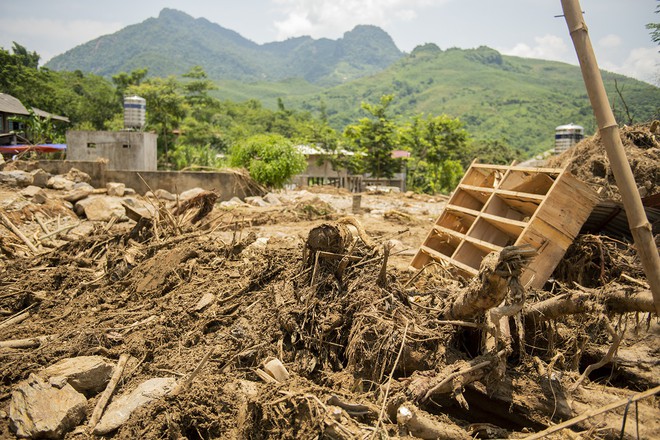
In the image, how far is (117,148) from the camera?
15844mm

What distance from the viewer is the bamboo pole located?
7.64ft

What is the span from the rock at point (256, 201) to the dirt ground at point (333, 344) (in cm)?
629

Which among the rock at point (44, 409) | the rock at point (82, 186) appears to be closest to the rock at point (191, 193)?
the rock at point (82, 186)

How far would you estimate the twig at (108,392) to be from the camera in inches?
132

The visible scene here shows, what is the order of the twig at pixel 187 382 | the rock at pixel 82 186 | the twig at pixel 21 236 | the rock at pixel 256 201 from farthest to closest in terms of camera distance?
the rock at pixel 256 201, the rock at pixel 82 186, the twig at pixel 21 236, the twig at pixel 187 382

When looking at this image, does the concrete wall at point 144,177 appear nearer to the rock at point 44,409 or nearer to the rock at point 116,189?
the rock at point 116,189

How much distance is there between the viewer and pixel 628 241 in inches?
189

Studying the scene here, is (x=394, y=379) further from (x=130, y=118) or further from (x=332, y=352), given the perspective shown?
(x=130, y=118)

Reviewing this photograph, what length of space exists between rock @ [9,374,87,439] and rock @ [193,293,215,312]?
1320 mm

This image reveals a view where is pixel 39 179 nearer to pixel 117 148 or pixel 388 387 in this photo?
pixel 117 148

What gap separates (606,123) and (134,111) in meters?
16.7

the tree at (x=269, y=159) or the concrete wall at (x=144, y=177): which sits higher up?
the tree at (x=269, y=159)

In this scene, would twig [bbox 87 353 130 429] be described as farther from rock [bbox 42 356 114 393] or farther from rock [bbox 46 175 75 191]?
rock [bbox 46 175 75 191]

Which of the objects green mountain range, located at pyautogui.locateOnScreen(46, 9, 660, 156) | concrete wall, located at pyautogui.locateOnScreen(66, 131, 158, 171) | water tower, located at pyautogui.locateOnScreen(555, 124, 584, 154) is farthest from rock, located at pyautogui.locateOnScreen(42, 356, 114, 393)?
water tower, located at pyautogui.locateOnScreen(555, 124, 584, 154)
